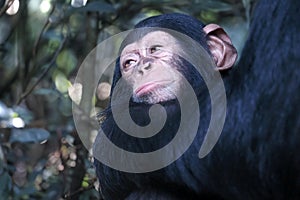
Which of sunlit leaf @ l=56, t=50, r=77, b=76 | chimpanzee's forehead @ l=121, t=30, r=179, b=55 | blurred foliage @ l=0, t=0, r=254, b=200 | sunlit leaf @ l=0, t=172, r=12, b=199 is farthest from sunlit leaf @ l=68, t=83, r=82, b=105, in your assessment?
chimpanzee's forehead @ l=121, t=30, r=179, b=55

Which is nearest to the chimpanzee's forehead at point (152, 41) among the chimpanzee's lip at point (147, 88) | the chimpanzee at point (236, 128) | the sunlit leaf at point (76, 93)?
the chimpanzee at point (236, 128)

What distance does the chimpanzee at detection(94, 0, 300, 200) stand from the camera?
5.08 feet

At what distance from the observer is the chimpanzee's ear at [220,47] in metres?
2.33

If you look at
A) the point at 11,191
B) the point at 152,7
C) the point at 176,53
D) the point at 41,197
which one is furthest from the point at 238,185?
the point at 152,7

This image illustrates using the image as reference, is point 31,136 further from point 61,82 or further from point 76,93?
point 61,82

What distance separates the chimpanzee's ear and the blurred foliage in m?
0.82

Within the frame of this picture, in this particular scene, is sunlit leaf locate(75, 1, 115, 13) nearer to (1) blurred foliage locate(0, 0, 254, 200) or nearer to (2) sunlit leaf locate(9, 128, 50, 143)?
(1) blurred foliage locate(0, 0, 254, 200)

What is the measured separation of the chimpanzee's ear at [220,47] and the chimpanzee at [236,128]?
0.08ft

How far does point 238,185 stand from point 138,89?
0.56 m

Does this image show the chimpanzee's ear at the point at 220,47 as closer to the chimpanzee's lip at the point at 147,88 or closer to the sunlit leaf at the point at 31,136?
the chimpanzee's lip at the point at 147,88

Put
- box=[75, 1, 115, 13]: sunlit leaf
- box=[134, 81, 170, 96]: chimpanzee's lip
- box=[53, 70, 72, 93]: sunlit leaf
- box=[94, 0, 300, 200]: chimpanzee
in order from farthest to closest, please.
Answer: box=[53, 70, 72, 93]: sunlit leaf
box=[75, 1, 115, 13]: sunlit leaf
box=[134, 81, 170, 96]: chimpanzee's lip
box=[94, 0, 300, 200]: chimpanzee

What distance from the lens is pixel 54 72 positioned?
155 inches

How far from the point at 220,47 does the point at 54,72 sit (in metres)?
1.65

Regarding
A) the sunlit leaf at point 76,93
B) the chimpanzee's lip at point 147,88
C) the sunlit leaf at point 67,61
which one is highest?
the chimpanzee's lip at point 147,88
